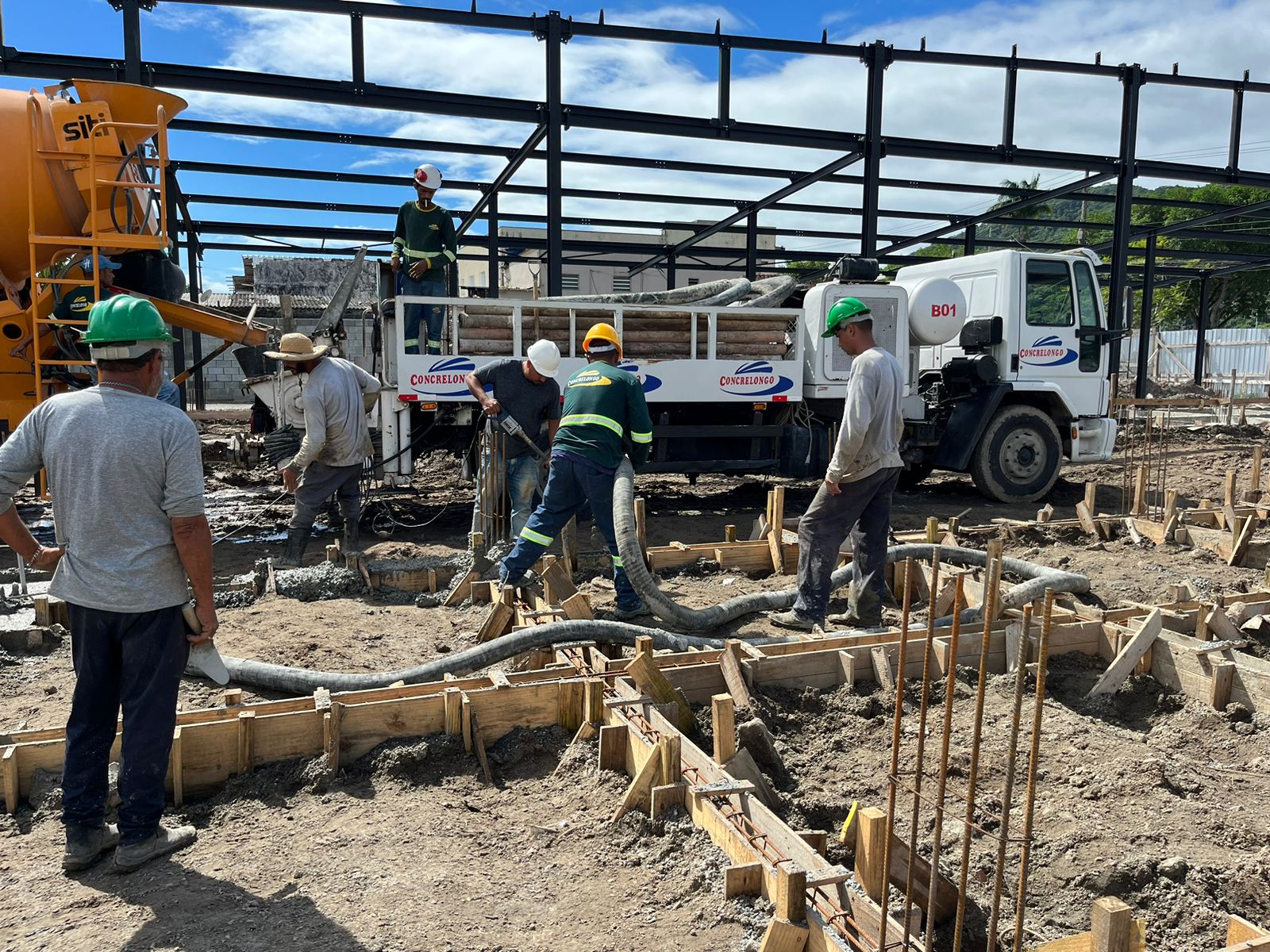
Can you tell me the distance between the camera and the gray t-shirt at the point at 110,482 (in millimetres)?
2760

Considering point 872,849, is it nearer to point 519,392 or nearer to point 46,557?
point 46,557

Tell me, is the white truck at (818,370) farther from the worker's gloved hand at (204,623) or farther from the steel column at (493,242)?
the steel column at (493,242)

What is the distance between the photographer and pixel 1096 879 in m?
2.87

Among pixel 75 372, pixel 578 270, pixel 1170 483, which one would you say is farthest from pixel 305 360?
pixel 578 270

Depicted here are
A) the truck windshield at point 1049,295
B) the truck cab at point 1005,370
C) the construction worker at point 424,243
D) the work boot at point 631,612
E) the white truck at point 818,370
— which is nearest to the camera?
the work boot at point 631,612

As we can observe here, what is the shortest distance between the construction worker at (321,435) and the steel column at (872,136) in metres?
8.10

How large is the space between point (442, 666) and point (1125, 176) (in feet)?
44.6

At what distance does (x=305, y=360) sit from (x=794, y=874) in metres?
5.37

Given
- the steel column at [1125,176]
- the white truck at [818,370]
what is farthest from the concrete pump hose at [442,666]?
the steel column at [1125,176]

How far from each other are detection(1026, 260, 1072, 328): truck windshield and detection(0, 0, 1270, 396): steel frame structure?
2.07 feet

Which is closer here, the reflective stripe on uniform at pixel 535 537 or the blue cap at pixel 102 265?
the reflective stripe on uniform at pixel 535 537

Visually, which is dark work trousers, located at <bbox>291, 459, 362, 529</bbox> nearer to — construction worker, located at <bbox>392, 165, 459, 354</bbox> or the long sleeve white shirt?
construction worker, located at <bbox>392, 165, 459, 354</bbox>

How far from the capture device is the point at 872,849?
7.78 ft

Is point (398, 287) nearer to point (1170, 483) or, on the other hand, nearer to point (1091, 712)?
point (1091, 712)
